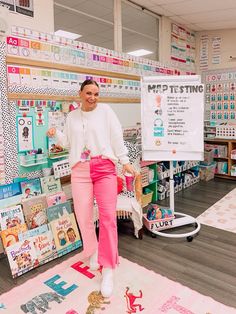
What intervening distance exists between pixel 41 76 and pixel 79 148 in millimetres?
1076

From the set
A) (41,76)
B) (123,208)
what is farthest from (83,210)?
(41,76)

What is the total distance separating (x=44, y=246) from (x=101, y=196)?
0.80 meters

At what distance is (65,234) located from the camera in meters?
2.47

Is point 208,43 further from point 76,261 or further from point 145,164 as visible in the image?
point 76,261

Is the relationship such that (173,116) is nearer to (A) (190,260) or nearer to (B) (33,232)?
(A) (190,260)

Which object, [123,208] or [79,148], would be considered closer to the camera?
[79,148]

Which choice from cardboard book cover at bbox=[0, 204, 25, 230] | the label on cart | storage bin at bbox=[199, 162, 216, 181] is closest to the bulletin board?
storage bin at bbox=[199, 162, 216, 181]

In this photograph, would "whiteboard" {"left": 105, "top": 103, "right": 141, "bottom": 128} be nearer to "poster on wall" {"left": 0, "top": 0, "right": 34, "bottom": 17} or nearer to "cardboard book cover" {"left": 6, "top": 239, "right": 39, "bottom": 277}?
"poster on wall" {"left": 0, "top": 0, "right": 34, "bottom": 17}

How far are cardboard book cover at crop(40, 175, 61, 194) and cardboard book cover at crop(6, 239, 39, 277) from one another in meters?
0.56

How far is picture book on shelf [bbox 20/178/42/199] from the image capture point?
254 centimetres

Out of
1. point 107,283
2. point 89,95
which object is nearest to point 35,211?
point 107,283

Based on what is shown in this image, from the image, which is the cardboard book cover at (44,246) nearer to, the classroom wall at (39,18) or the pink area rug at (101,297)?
the pink area rug at (101,297)

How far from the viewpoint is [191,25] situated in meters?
4.68

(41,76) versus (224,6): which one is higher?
(224,6)
